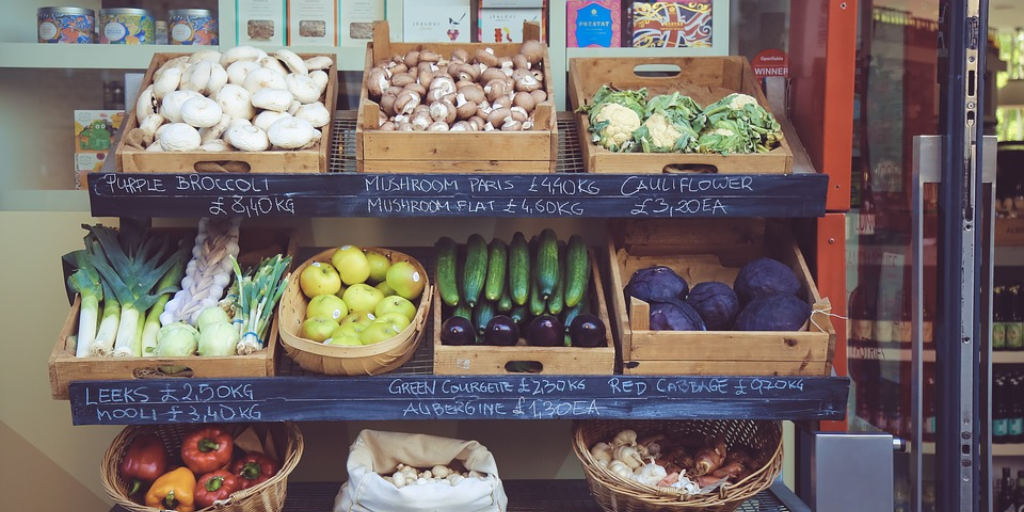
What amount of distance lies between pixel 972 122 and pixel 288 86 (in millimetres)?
2020

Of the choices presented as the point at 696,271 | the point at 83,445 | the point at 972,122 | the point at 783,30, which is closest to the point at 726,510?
the point at 696,271

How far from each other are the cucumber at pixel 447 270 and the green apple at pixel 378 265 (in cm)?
17

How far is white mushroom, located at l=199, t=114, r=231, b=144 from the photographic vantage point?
8.51 ft

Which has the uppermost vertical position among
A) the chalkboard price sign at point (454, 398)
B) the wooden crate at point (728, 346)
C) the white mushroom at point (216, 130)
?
the white mushroom at point (216, 130)

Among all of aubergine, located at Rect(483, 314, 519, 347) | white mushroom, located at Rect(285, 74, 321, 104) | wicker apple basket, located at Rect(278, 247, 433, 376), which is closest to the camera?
wicker apple basket, located at Rect(278, 247, 433, 376)

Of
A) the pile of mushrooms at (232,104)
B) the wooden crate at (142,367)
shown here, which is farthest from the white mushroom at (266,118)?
the wooden crate at (142,367)

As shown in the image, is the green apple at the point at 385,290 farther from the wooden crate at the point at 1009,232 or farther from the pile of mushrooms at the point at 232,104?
the wooden crate at the point at 1009,232

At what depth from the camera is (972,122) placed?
8.54ft

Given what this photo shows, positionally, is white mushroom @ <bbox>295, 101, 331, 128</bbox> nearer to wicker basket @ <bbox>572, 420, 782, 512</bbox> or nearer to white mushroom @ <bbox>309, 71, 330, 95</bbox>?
white mushroom @ <bbox>309, 71, 330, 95</bbox>

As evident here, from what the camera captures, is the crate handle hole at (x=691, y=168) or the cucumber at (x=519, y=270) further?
the cucumber at (x=519, y=270)

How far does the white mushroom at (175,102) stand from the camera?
260 cm

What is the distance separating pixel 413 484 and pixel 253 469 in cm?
49

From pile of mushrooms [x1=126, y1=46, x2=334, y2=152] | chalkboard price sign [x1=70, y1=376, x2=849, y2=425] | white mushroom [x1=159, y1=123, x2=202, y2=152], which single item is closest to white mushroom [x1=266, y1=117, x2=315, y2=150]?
pile of mushrooms [x1=126, y1=46, x2=334, y2=152]

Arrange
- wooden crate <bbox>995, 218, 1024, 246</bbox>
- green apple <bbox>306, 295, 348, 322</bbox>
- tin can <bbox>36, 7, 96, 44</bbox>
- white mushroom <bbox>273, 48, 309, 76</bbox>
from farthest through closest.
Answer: wooden crate <bbox>995, 218, 1024, 246</bbox> → tin can <bbox>36, 7, 96, 44</bbox> → white mushroom <bbox>273, 48, 309, 76</bbox> → green apple <bbox>306, 295, 348, 322</bbox>
